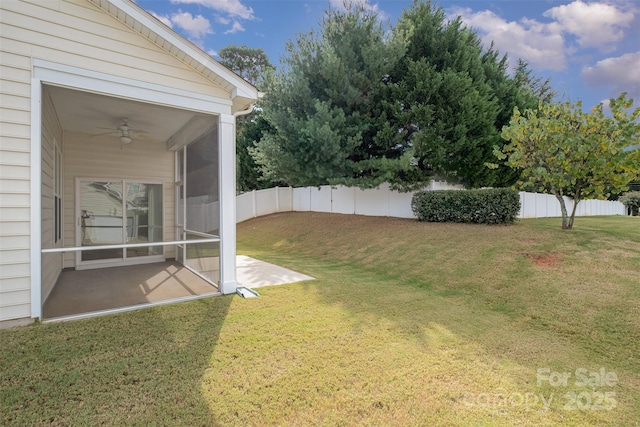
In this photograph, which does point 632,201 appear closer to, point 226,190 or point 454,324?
point 454,324

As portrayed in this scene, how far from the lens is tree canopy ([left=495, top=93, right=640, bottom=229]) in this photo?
7020 millimetres

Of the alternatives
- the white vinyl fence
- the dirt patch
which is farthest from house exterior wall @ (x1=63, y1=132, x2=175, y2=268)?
the dirt patch

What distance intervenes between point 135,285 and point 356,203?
32.4ft

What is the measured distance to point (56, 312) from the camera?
4062mm

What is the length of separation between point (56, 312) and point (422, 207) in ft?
30.9

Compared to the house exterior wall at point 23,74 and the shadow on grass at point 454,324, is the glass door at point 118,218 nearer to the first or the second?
the house exterior wall at point 23,74

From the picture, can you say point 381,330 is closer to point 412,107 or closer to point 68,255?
point 68,255

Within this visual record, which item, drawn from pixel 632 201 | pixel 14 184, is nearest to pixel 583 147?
pixel 14 184

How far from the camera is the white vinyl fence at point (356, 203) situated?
12.2 m

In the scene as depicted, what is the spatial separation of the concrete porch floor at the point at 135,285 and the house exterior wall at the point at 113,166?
3.47ft

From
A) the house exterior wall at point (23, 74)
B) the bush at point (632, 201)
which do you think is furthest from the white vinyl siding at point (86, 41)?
the bush at point (632, 201)

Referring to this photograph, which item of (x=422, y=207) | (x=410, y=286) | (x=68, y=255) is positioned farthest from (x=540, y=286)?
(x=68, y=255)

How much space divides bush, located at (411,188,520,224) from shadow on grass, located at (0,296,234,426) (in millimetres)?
7617

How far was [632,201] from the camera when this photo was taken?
69.8 ft
